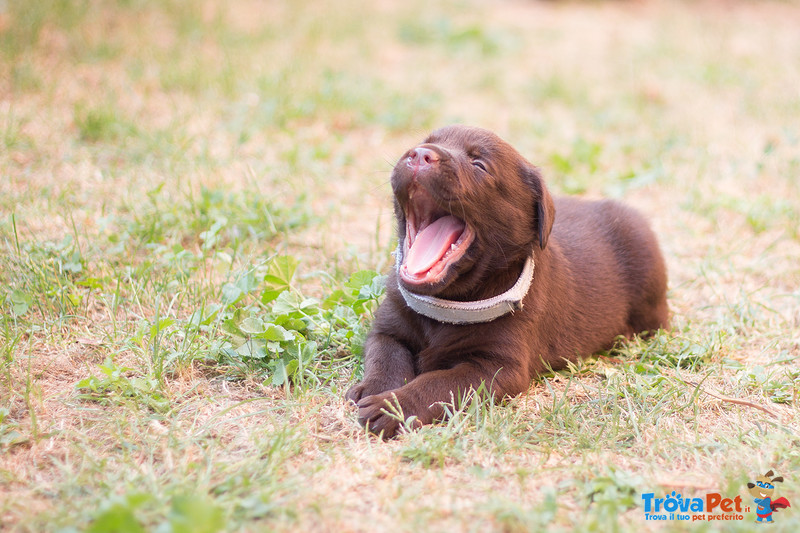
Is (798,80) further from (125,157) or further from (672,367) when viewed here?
(125,157)

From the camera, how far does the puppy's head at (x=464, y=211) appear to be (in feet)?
9.55

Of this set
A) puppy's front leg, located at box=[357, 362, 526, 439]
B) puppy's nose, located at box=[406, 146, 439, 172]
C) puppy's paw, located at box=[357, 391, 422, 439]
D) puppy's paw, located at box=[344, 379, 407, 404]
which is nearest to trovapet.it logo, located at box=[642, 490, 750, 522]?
puppy's front leg, located at box=[357, 362, 526, 439]

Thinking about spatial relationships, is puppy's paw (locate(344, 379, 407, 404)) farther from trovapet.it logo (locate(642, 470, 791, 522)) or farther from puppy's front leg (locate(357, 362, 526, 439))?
trovapet.it logo (locate(642, 470, 791, 522))

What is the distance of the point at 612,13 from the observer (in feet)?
34.1

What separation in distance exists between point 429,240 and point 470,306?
0.33 m

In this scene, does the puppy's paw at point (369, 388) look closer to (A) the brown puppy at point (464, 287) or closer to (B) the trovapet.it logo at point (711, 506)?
(A) the brown puppy at point (464, 287)

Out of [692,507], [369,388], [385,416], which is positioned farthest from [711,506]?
[369,388]

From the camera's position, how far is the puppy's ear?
3041 mm

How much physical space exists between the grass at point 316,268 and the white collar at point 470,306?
378mm

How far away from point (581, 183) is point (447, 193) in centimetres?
287

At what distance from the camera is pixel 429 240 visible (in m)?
3.11

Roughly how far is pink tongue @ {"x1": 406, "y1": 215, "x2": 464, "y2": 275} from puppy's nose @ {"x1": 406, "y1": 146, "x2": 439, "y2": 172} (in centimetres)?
31

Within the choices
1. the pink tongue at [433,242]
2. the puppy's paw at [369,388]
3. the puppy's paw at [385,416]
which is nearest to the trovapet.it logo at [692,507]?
the puppy's paw at [385,416]

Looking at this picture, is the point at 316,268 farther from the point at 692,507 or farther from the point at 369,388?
the point at 692,507
